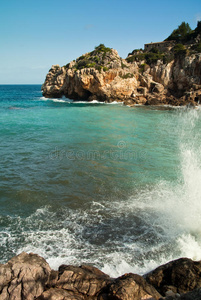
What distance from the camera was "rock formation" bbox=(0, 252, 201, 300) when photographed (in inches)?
175

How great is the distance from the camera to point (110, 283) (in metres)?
5.04

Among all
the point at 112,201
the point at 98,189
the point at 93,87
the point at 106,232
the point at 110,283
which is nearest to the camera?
the point at 110,283

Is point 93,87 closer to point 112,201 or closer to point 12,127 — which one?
point 12,127

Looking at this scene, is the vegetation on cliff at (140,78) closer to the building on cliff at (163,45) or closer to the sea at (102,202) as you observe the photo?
the building on cliff at (163,45)

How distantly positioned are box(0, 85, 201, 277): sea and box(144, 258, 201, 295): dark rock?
0.73 metres

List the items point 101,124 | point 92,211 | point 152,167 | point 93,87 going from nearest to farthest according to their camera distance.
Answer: point 92,211, point 152,167, point 101,124, point 93,87

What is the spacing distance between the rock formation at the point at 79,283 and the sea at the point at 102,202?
47.8 inches

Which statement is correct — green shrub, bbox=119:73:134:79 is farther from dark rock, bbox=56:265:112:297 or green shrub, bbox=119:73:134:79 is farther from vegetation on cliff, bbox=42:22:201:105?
dark rock, bbox=56:265:112:297

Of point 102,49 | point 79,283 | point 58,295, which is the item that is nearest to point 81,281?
point 79,283

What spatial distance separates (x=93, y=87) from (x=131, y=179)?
45383mm

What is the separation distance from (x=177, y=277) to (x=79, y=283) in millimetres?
2510

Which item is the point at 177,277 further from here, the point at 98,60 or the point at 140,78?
the point at 98,60

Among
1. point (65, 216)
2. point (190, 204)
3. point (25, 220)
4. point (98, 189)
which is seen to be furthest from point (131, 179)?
point (25, 220)

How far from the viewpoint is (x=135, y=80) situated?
5566 cm
